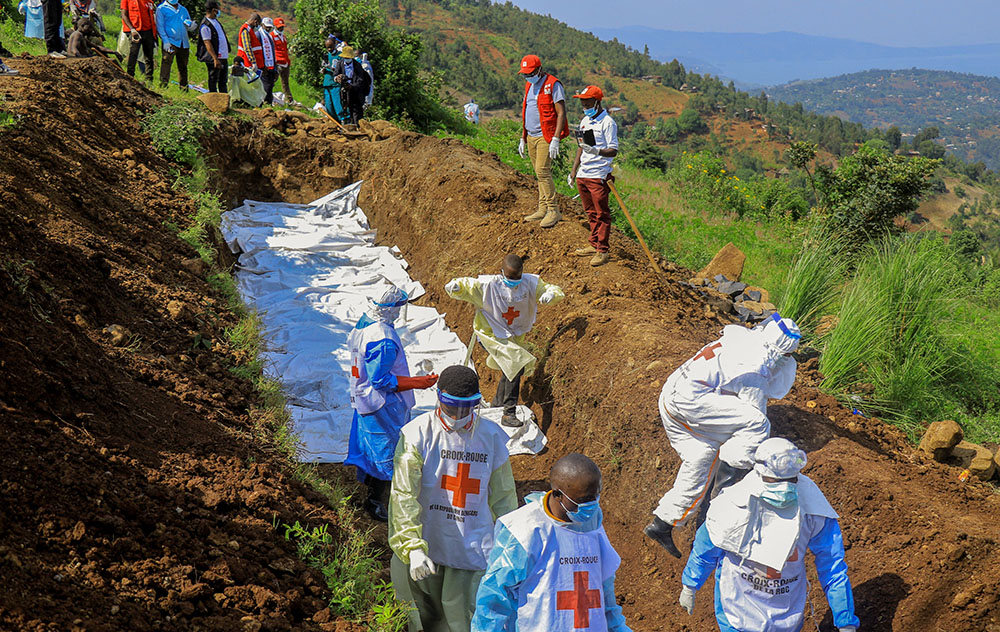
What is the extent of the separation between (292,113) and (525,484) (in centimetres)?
1003

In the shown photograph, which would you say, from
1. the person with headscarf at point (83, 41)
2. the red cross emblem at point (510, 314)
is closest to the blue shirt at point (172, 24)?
the person with headscarf at point (83, 41)

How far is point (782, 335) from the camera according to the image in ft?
14.1

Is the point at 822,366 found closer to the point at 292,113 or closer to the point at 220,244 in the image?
the point at 220,244

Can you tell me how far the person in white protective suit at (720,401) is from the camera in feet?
14.2

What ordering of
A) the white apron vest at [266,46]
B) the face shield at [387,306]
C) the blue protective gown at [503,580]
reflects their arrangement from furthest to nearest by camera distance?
the white apron vest at [266,46], the face shield at [387,306], the blue protective gown at [503,580]

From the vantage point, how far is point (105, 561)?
2.97 meters

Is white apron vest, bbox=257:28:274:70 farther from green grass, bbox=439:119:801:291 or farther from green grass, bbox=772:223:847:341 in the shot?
green grass, bbox=772:223:847:341

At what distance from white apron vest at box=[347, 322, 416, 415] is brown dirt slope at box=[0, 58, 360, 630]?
724 mm

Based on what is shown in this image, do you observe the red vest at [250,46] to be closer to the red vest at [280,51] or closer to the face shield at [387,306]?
the red vest at [280,51]

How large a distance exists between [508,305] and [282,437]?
2231mm

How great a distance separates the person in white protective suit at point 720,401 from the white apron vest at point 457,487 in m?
1.43

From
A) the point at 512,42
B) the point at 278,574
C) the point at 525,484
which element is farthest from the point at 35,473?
the point at 512,42

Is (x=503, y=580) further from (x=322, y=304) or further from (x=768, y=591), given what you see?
(x=322, y=304)

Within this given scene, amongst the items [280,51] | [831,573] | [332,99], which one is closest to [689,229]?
[332,99]
